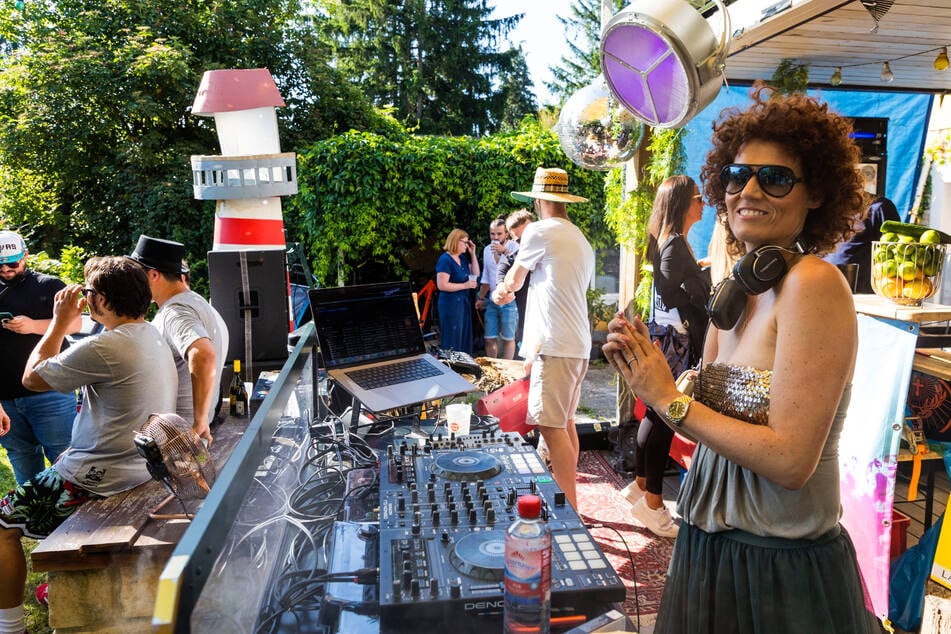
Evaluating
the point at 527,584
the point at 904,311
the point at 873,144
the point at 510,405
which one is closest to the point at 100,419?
the point at 510,405

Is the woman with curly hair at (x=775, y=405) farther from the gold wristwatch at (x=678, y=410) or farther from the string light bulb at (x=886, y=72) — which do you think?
the string light bulb at (x=886, y=72)

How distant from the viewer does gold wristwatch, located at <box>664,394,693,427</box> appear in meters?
1.31

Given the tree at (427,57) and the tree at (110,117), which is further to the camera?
the tree at (427,57)

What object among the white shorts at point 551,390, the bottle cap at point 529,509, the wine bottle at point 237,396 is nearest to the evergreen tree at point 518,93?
the wine bottle at point 237,396

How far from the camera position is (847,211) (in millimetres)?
1432

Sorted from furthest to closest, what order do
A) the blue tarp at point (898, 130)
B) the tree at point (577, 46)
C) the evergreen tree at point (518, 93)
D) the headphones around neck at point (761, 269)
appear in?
the tree at point (577, 46)
the evergreen tree at point (518, 93)
the blue tarp at point (898, 130)
the headphones around neck at point (761, 269)

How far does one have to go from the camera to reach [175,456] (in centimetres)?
198

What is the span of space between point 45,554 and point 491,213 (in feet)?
23.3

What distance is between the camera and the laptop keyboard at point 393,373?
2480 millimetres

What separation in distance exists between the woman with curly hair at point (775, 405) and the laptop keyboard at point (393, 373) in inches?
48.9

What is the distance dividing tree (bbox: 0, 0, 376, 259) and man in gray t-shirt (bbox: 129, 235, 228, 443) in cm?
861

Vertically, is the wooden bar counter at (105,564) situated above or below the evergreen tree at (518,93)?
below

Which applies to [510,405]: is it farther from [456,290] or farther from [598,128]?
[456,290]

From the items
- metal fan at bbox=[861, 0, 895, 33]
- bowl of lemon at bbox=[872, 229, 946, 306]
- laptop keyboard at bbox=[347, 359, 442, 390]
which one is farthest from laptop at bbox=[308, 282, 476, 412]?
metal fan at bbox=[861, 0, 895, 33]
